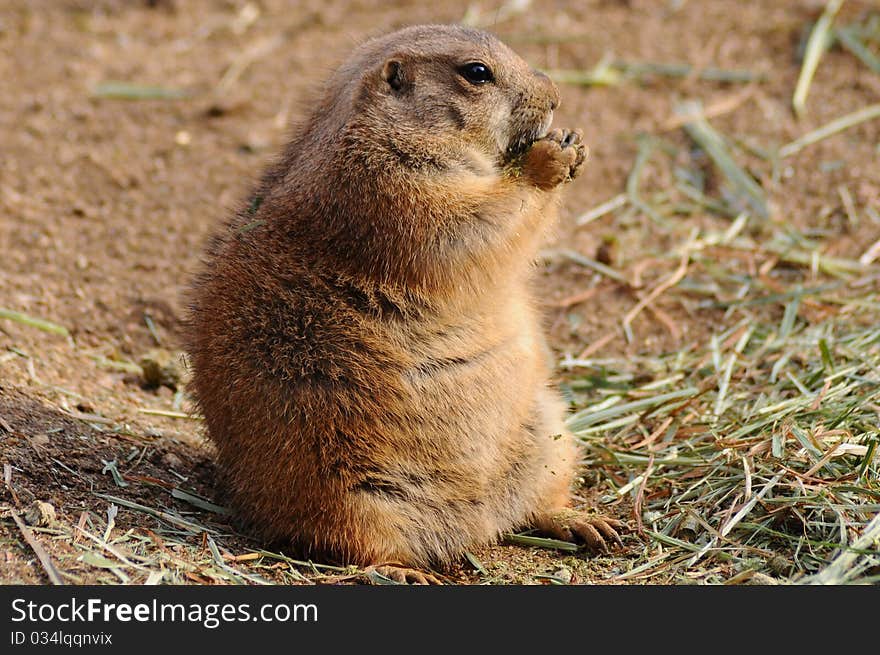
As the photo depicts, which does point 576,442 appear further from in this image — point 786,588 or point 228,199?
point 228,199

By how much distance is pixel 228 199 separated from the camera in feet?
24.1

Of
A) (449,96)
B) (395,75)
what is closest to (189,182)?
(395,75)

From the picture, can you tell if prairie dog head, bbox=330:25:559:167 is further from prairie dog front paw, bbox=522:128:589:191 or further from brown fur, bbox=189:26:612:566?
prairie dog front paw, bbox=522:128:589:191

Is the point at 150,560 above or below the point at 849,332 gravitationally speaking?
below

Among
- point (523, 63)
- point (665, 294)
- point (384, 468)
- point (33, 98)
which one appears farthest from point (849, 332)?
point (33, 98)

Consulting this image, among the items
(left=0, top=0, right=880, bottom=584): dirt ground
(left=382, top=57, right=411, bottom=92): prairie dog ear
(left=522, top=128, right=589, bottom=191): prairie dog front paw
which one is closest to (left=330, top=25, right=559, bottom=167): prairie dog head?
(left=382, top=57, right=411, bottom=92): prairie dog ear

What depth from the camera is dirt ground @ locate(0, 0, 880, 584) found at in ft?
15.2

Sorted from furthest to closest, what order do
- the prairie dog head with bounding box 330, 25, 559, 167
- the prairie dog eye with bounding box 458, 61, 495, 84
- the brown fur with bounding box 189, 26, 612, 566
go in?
the prairie dog eye with bounding box 458, 61, 495, 84 < the prairie dog head with bounding box 330, 25, 559, 167 < the brown fur with bounding box 189, 26, 612, 566

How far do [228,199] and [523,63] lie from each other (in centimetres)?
311

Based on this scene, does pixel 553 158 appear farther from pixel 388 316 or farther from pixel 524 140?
pixel 388 316

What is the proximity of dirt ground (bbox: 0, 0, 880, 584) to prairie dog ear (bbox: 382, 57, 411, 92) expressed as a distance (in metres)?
1.05

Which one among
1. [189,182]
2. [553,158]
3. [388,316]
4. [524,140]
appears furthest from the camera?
[189,182]

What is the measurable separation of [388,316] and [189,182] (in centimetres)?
364

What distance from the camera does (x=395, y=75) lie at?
180 inches
